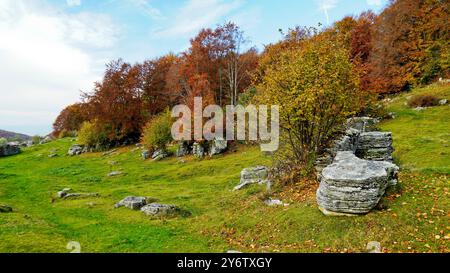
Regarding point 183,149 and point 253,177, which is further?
point 183,149

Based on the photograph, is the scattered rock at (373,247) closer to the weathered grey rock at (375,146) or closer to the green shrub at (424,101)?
the weathered grey rock at (375,146)

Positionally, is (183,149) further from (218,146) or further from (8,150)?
(8,150)

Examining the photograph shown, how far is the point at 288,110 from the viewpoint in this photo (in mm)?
19078

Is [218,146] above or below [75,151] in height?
above

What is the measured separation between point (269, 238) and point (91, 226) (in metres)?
10.3

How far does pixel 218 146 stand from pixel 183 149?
6013 mm

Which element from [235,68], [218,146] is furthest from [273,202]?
[235,68]

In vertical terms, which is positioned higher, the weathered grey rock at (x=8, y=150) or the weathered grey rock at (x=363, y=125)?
the weathered grey rock at (x=363, y=125)

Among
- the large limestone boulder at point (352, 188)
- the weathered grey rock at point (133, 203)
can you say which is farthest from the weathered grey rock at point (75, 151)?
the large limestone boulder at point (352, 188)

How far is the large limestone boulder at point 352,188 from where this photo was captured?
14.3 metres

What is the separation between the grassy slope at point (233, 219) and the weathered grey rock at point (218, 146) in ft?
27.5

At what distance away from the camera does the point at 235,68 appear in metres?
53.3
